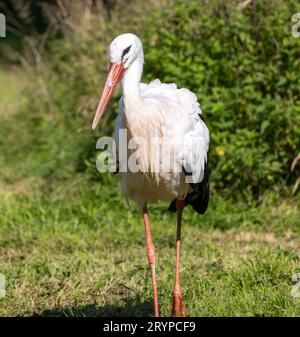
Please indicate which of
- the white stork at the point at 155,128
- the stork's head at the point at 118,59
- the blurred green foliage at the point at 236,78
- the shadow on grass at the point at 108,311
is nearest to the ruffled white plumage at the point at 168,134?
the white stork at the point at 155,128

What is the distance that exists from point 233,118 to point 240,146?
0.28 meters

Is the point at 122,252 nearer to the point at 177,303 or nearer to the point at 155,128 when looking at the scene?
the point at 177,303

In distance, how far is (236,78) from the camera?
681cm

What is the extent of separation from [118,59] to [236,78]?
2618 mm

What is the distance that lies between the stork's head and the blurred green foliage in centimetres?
228

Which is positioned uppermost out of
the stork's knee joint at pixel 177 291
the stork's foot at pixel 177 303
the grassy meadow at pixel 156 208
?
the grassy meadow at pixel 156 208

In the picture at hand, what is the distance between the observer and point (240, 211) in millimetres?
6637

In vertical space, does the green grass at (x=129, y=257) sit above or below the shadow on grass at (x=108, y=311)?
above

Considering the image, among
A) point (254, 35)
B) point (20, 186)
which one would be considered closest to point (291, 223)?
point (254, 35)

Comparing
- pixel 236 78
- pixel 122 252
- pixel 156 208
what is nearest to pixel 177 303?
pixel 122 252

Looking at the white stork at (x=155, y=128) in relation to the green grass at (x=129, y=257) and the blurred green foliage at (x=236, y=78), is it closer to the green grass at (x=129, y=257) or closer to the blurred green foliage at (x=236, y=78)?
the green grass at (x=129, y=257)

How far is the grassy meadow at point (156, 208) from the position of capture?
502 centimetres

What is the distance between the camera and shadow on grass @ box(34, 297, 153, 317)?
15.7ft

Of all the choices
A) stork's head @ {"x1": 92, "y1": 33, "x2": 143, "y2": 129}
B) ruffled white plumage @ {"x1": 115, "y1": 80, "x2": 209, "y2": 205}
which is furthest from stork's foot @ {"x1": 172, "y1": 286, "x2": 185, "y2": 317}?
stork's head @ {"x1": 92, "y1": 33, "x2": 143, "y2": 129}
